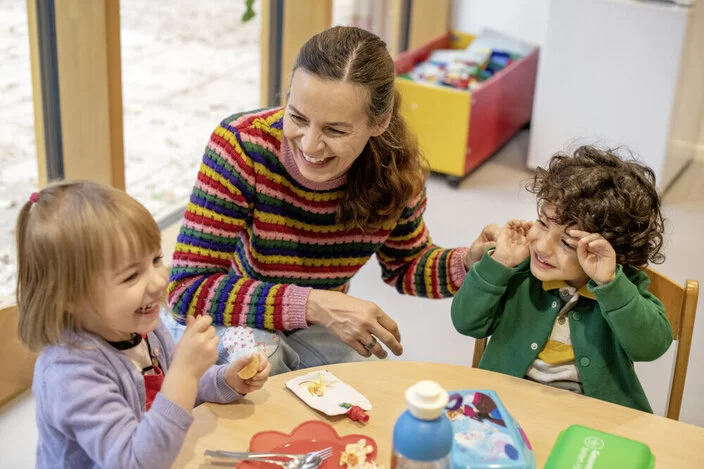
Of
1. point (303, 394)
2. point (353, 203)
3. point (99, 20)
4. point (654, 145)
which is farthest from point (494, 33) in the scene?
point (303, 394)

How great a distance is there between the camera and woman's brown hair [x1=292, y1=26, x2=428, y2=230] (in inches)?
64.2

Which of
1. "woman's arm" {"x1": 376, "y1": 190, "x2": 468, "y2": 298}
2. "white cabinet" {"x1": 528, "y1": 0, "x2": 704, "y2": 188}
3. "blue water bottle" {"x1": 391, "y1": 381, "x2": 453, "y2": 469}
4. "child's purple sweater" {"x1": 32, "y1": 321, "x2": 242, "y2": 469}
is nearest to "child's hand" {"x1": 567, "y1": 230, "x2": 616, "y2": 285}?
"woman's arm" {"x1": 376, "y1": 190, "x2": 468, "y2": 298}

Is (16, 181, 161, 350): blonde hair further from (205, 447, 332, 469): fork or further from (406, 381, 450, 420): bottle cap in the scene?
(406, 381, 450, 420): bottle cap

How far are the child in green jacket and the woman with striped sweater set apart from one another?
18 centimetres

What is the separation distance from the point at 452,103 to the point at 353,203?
1925mm

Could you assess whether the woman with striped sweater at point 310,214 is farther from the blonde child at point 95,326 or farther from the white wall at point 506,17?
the white wall at point 506,17

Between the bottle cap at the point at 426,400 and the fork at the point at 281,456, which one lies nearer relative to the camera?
the bottle cap at the point at 426,400

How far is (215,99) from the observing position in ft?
12.8

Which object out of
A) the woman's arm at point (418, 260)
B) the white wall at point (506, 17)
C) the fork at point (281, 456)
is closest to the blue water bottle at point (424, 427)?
the fork at point (281, 456)

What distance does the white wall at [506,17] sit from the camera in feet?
14.1

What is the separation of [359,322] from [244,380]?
0.33m

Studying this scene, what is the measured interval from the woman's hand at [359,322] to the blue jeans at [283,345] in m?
0.18

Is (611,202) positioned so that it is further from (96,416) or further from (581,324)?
(96,416)

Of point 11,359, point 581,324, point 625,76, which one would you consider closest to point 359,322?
point 581,324
